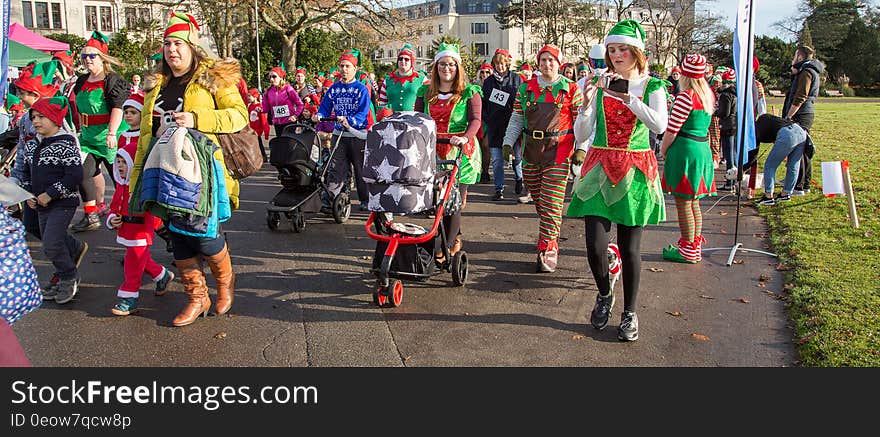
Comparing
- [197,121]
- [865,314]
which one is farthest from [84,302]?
[865,314]

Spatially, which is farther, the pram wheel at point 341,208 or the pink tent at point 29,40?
the pink tent at point 29,40

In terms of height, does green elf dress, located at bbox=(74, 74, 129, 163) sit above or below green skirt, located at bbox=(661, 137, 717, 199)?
above

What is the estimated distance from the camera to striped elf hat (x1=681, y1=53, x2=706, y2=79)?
6629mm

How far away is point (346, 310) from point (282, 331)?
612mm

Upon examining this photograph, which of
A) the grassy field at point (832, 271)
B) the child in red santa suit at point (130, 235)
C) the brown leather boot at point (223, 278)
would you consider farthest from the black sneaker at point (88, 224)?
the grassy field at point (832, 271)

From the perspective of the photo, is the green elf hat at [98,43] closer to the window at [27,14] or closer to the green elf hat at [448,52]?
the green elf hat at [448,52]

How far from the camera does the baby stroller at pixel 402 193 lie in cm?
525

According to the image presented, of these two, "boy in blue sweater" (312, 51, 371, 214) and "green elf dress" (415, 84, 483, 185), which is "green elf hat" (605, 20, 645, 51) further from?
"boy in blue sweater" (312, 51, 371, 214)

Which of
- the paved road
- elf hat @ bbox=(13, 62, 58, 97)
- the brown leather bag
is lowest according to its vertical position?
the paved road

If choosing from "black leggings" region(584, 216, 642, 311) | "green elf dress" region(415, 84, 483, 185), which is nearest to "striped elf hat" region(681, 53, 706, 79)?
"green elf dress" region(415, 84, 483, 185)

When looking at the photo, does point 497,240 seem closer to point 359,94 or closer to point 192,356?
point 359,94

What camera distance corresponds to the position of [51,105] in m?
5.47

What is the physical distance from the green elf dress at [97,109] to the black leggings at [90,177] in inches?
3.0

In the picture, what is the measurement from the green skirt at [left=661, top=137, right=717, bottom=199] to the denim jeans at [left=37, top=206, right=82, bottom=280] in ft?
17.3
